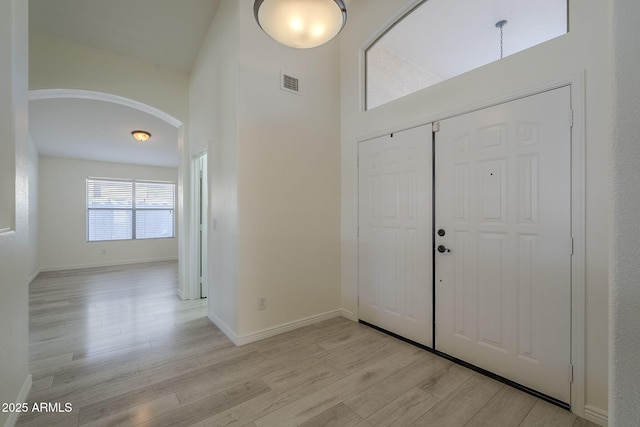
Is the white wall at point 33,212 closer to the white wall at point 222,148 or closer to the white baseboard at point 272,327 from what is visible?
the white wall at point 222,148

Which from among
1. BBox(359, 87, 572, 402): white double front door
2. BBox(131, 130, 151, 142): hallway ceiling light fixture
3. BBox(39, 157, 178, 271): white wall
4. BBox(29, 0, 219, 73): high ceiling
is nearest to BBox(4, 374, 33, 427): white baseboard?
BBox(359, 87, 572, 402): white double front door

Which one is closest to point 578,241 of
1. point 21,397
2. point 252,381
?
point 252,381

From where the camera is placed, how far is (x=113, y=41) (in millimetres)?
3271

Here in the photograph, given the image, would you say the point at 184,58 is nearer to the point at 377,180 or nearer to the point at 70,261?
the point at 377,180

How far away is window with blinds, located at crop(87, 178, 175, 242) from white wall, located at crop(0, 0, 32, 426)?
5.96m

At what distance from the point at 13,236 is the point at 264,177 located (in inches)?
70.4

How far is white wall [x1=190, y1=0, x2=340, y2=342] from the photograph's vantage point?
2.61 m

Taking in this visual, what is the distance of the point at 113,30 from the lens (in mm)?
3105

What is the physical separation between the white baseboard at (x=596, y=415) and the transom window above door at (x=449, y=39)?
2415 mm

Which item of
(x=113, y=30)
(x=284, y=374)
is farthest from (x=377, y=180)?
(x=113, y=30)

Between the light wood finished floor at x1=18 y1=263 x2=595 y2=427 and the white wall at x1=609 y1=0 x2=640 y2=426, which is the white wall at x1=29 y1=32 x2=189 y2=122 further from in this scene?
the white wall at x1=609 y1=0 x2=640 y2=426

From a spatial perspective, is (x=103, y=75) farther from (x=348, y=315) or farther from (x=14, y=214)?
(x=348, y=315)

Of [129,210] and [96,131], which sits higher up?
[96,131]

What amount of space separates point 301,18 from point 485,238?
2021 mm
